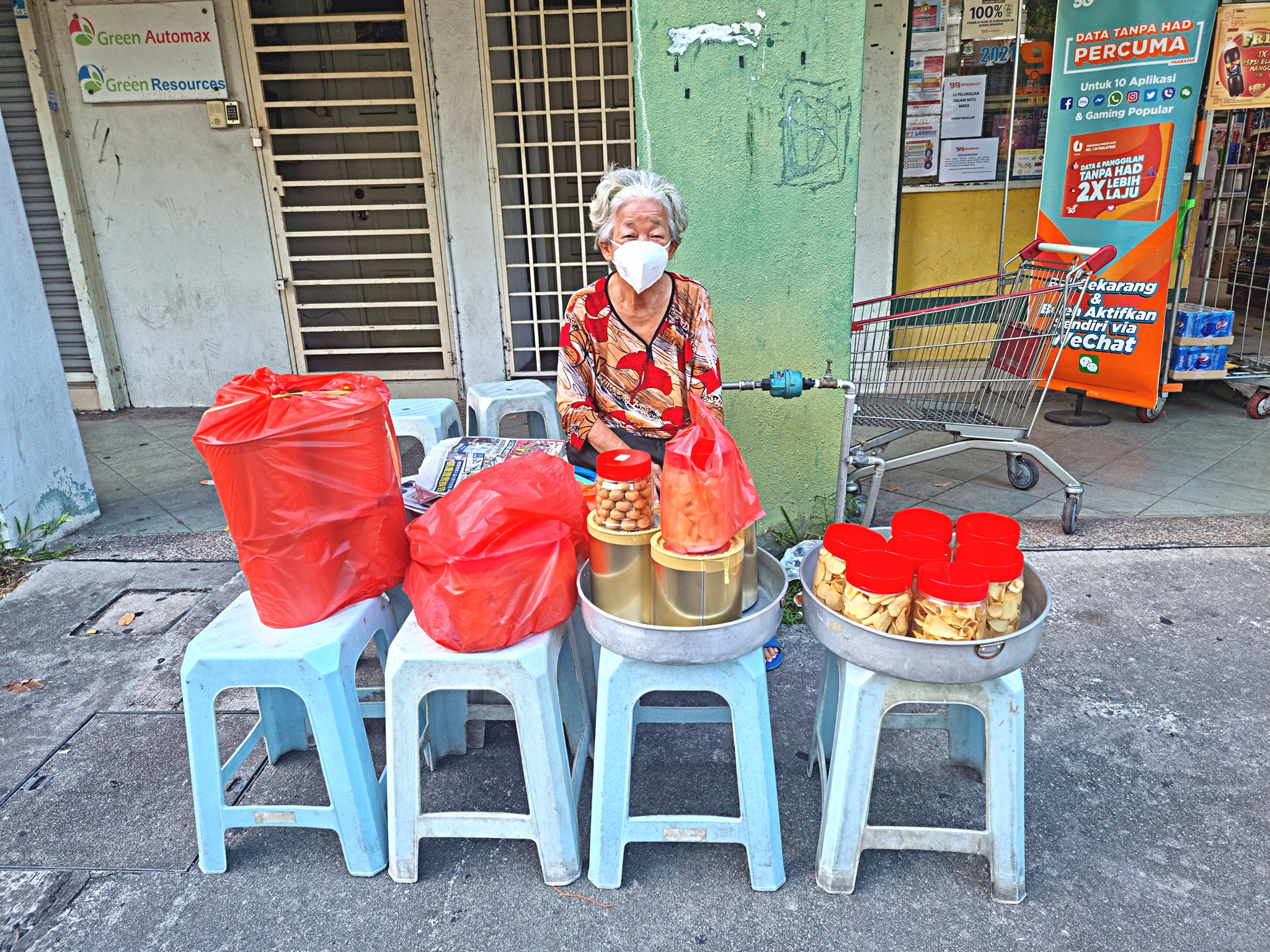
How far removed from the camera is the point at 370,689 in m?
2.73

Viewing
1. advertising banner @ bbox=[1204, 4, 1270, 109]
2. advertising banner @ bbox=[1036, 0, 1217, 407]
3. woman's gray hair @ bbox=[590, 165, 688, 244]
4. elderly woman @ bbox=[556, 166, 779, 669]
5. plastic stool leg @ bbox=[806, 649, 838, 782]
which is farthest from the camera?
advertising banner @ bbox=[1204, 4, 1270, 109]

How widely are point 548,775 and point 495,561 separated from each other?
574 millimetres

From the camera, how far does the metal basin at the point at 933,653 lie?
6.15 ft

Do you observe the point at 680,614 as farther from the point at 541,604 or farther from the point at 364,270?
the point at 364,270

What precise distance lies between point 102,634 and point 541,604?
2414 mm

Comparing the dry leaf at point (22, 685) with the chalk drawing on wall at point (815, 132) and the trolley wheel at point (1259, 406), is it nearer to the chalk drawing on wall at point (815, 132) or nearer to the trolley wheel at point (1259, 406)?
the chalk drawing on wall at point (815, 132)

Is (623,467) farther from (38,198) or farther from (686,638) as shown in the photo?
(38,198)

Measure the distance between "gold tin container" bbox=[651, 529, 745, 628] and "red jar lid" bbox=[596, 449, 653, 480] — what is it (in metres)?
0.15

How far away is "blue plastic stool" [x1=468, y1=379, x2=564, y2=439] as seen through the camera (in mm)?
3922

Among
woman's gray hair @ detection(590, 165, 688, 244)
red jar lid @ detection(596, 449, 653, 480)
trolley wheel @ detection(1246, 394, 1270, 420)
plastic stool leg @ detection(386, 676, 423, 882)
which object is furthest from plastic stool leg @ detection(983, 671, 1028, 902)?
trolley wheel @ detection(1246, 394, 1270, 420)

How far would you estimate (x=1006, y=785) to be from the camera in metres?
2.06

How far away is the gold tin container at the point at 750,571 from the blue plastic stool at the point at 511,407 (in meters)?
1.84

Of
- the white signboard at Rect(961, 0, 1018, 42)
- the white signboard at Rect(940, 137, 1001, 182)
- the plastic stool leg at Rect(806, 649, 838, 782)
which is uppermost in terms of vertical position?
the white signboard at Rect(961, 0, 1018, 42)

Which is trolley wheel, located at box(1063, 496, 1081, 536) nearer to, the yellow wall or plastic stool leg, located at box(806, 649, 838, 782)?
plastic stool leg, located at box(806, 649, 838, 782)
